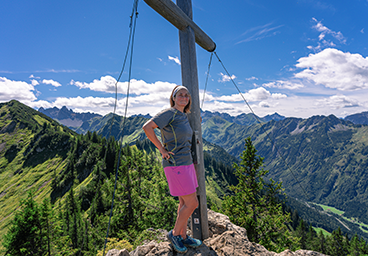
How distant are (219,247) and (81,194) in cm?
6269

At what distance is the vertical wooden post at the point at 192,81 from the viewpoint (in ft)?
15.2

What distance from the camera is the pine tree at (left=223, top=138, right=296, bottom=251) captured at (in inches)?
505

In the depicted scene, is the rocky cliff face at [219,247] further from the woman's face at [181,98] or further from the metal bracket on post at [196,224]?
the woman's face at [181,98]

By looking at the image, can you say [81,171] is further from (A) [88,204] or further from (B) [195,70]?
(B) [195,70]

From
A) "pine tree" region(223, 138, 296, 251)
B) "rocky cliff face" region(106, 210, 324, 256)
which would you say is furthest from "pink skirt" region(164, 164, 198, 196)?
"pine tree" region(223, 138, 296, 251)

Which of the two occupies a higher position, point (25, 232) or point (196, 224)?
point (196, 224)

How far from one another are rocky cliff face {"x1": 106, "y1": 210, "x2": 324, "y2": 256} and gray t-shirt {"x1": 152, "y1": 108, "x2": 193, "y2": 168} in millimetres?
2084

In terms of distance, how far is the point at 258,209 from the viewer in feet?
48.3

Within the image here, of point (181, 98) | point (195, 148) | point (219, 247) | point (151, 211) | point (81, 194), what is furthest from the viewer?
point (81, 194)

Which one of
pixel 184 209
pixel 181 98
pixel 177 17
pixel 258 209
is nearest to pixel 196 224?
pixel 184 209

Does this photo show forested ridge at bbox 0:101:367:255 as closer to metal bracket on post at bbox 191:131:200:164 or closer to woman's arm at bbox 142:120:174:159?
woman's arm at bbox 142:120:174:159

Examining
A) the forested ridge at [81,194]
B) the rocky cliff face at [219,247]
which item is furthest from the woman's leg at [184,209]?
the forested ridge at [81,194]

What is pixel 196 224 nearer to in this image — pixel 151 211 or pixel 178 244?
pixel 178 244

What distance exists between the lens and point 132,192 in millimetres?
18188
